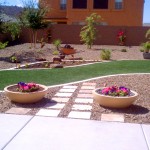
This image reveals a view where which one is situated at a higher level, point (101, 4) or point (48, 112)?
point (101, 4)

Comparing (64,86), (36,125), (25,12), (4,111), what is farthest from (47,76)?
(25,12)

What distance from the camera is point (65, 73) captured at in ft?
34.2

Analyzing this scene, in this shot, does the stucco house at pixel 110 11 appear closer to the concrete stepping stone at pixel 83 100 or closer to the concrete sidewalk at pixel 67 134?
the concrete stepping stone at pixel 83 100

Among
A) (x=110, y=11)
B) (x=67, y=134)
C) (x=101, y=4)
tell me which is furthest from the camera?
(x=101, y=4)

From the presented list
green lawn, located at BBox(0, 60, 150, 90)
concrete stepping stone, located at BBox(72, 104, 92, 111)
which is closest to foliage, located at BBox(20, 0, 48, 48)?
green lawn, located at BBox(0, 60, 150, 90)

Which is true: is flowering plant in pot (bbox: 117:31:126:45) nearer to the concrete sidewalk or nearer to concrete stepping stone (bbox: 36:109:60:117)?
concrete stepping stone (bbox: 36:109:60:117)

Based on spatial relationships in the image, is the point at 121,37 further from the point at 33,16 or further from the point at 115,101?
the point at 115,101

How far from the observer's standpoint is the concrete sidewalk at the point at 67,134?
427cm

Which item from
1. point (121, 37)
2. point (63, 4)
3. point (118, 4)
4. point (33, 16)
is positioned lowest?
point (121, 37)

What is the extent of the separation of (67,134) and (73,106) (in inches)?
66.1

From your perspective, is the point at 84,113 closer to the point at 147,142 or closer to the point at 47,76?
the point at 147,142

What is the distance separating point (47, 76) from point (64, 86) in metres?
1.68

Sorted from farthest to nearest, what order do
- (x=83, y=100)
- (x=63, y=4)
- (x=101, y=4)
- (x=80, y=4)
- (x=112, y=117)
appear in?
(x=63, y=4)
(x=80, y=4)
(x=101, y=4)
(x=83, y=100)
(x=112, y=117)

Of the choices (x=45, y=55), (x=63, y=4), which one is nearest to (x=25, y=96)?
(x=45, y=55)
